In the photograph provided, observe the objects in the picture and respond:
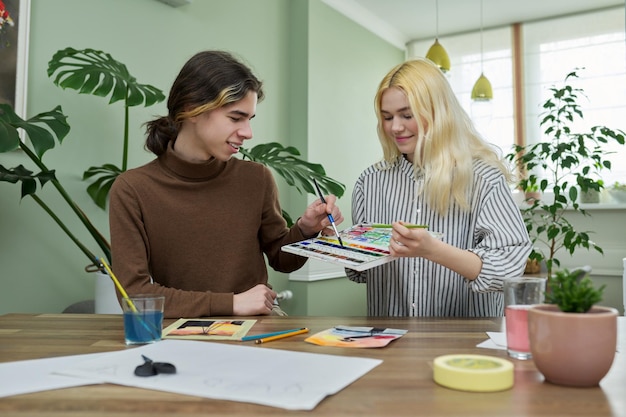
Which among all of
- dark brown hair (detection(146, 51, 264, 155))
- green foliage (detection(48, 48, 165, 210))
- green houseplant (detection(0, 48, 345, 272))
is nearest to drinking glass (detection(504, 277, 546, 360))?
dark brown hair (detection(146, 51, 264, 155))

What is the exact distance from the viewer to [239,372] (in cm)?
85

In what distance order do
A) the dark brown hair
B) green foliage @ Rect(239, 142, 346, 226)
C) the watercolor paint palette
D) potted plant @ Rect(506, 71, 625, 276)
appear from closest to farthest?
the watercolor paint palette → the dark brown hair → green foliage @ Rect(239, 142, 346, 226) → potted plant @ Rect(506, 71, 625, 276)

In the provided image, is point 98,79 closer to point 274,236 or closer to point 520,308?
point 274,236

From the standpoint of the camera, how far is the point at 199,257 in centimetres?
170

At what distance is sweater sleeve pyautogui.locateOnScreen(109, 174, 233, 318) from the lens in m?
1.43

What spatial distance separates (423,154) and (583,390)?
100 centimetres

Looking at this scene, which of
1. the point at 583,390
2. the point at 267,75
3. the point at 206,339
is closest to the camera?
the point at 583,390

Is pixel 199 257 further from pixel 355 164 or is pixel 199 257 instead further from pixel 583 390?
pixel 355 164

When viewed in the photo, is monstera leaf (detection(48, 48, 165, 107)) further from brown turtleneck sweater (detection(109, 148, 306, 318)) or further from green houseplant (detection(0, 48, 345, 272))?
brown turtleneck sweater (detection(109, 148, 306, 318))

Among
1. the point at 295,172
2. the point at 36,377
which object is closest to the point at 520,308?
the point at 36,377

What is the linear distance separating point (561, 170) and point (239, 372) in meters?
4.38

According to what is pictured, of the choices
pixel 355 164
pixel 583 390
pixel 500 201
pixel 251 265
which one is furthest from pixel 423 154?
pixel 355 164

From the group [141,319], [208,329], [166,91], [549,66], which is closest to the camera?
[141,319]

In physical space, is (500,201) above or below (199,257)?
above
